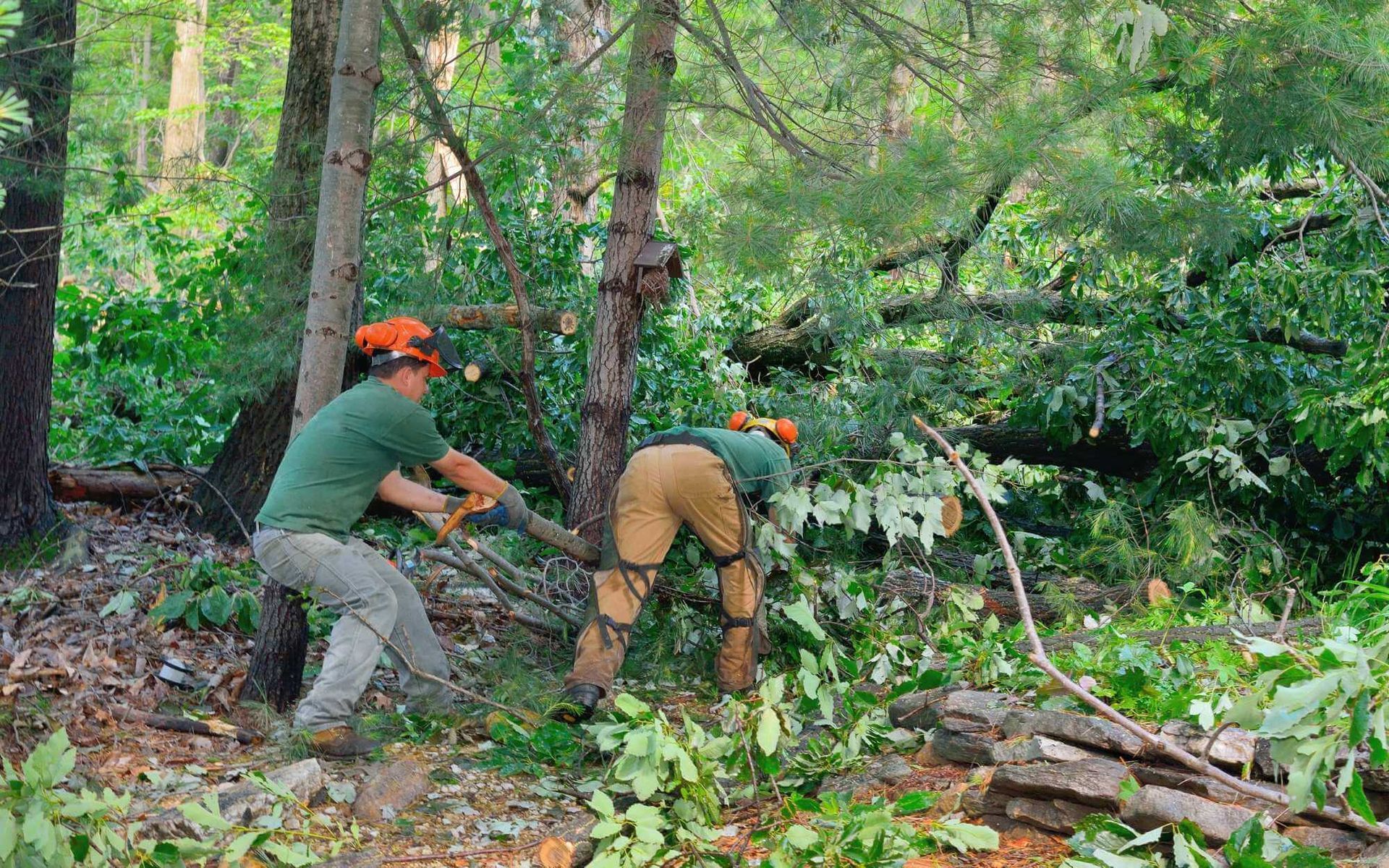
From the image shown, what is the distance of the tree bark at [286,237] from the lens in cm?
613

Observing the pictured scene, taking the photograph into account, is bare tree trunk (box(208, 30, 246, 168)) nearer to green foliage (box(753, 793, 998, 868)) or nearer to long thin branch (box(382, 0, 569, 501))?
long thin branch (box(382, 0, 569, 501))

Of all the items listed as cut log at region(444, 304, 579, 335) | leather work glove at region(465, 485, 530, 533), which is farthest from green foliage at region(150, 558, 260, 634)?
cut log at region(444, 304, 579, 335)


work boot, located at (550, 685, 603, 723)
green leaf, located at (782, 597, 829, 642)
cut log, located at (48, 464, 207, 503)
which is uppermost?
green leaf, located at (782, 597, 829, 642)

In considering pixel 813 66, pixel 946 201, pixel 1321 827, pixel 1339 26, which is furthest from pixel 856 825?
pixel 813 66

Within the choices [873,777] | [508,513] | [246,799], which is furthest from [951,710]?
[246,799]

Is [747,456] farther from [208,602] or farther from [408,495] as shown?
[208,602]

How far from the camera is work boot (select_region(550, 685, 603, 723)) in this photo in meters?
4.62

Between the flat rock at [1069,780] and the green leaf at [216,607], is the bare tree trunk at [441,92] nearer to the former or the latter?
the green leaf at [216,607]

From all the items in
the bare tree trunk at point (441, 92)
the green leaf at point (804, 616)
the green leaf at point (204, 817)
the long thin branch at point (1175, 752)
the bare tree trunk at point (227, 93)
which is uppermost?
the bare tree trunk at point (227, 93)

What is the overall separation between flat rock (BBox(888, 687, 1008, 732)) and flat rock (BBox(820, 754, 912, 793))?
21 cm

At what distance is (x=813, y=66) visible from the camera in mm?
6207

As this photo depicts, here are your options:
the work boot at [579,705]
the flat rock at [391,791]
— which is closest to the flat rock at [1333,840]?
the work boot at [579,705]

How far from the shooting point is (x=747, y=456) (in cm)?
515

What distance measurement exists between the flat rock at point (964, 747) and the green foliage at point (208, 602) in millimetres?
2942
